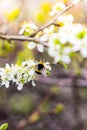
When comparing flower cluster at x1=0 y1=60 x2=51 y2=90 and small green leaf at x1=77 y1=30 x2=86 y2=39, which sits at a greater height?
small green leaf at x1=77 y1=30 x2=86 y2=39

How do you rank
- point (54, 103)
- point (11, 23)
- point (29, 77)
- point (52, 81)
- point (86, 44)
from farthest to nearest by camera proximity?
point (54, 103) → point (52, 81) → point (11, 23) → point (29, 77) → point (86, 44)

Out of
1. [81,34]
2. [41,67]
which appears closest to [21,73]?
[41,67]

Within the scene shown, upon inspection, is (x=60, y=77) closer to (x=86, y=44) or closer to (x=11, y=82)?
(x=11, y=82)

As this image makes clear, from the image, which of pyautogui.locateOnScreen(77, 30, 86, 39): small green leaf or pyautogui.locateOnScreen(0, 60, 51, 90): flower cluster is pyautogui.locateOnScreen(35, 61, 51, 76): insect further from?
pyautogui.locateOnScreen(77, 30, 86, 39): small green leaf

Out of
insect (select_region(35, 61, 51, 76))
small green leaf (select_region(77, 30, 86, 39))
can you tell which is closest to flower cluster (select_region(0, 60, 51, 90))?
insect (select_region(35, 61, 51, 76))

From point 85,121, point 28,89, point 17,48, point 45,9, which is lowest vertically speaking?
point 85,121

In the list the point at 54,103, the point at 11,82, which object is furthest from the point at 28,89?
the point at 11,82

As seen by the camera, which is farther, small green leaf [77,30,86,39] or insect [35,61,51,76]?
insect [35,61,51,76]

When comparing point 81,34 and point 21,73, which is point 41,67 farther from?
point 81,34
